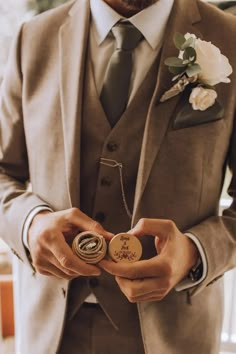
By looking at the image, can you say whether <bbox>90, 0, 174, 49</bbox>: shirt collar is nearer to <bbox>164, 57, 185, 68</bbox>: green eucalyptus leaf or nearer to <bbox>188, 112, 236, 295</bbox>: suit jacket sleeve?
<bbox>164, 57, 185, 68</bbox>: green eucalyptus leaf

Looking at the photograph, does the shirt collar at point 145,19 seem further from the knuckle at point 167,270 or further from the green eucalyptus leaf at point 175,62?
the knuckle at point 167,270

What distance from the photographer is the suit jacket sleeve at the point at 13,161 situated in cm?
96

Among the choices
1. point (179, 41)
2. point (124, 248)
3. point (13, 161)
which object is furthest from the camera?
point (13, 161)

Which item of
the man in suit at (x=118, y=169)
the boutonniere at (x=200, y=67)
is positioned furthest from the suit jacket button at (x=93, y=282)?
the boutonniere at (x=200, y=67)

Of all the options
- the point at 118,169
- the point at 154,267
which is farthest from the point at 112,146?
the point at 154,267

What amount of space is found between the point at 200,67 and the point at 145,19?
6.3 inches

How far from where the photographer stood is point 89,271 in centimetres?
78

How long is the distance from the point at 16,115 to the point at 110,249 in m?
0.43

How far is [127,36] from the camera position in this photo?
0.92m

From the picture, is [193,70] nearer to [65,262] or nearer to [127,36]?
[127,36]

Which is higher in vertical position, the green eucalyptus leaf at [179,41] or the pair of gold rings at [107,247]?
the green eucalyptus leaf at [179,41]

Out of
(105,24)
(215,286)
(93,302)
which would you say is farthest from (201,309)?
(105,24)

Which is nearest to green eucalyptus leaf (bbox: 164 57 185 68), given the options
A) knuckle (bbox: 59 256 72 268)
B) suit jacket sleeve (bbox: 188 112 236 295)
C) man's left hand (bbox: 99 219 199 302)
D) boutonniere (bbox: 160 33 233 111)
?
boutonniere (bbox: 160 33 233 111)

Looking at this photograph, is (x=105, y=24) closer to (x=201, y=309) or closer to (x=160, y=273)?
(x=160, y=273)
